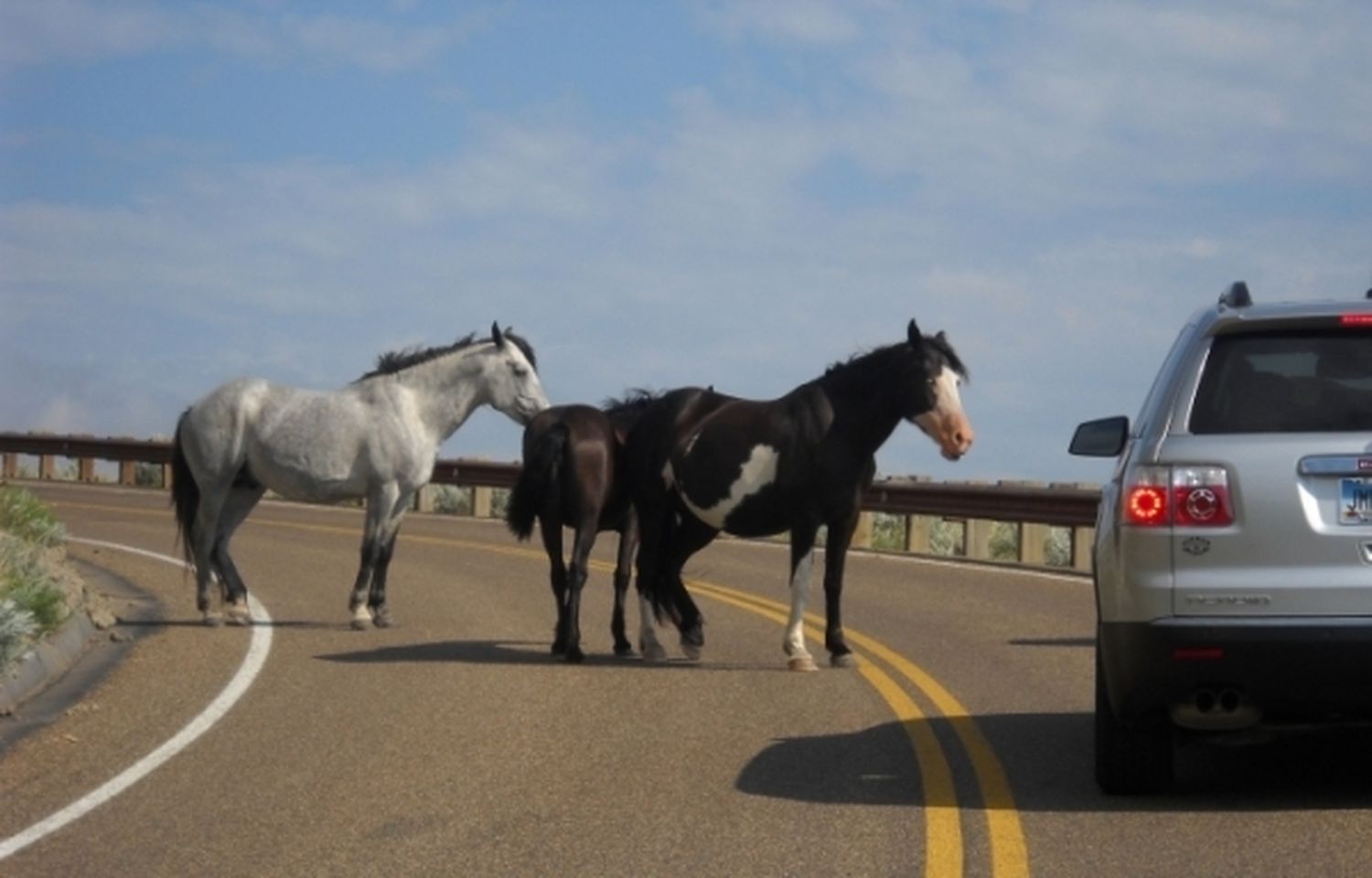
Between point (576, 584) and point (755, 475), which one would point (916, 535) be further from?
point (576, 584)

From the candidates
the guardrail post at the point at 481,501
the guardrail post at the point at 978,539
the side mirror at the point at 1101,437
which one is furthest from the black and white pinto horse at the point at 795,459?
the guardrail post at the point at 481,501

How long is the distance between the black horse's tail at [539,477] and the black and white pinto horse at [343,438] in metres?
1.88

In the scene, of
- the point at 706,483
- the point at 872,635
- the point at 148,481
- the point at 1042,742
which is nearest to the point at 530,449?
the point at 706,483

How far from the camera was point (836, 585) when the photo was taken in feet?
48.2

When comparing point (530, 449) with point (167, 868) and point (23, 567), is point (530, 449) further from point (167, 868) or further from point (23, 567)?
point (167, 868)

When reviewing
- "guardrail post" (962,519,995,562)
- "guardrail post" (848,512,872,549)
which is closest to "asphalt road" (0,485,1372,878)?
"guardrail post" (962,519,995,562)

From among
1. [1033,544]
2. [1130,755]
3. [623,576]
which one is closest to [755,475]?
[623,576]

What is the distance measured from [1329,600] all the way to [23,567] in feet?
33.8

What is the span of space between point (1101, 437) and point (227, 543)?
9.40m

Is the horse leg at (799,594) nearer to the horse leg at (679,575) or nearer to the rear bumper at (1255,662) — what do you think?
the horse leg at (679,575)

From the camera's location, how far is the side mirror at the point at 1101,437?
32.8 ft

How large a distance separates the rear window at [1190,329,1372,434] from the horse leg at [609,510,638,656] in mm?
6655

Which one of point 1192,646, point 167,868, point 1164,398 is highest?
point 1164,398

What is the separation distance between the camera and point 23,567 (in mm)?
16203
